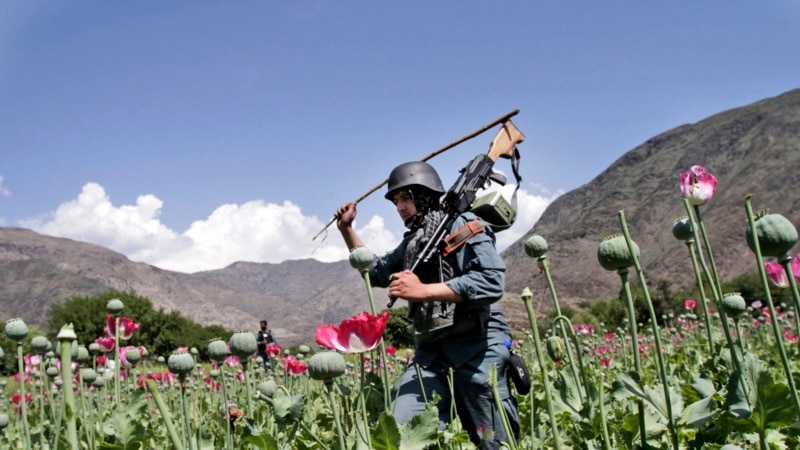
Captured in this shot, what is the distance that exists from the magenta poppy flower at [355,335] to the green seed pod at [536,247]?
1.75ft

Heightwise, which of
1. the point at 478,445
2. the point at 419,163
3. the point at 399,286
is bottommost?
the point at 478,445

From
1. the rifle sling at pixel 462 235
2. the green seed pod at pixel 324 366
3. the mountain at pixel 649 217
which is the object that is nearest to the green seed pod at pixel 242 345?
the green seed pod at pixel 324 366

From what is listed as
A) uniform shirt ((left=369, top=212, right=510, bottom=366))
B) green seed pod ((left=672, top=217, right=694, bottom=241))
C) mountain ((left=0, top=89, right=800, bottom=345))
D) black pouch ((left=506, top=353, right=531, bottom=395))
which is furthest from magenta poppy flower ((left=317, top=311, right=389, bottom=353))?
mountain ((left=0, top=89, right=800, bottom=345))

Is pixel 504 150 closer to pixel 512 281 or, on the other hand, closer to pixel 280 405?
pixel 280 405

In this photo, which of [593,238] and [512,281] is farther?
[593,238]

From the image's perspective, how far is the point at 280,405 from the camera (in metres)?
1.75

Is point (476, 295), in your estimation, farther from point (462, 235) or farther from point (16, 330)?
point (16, 330)

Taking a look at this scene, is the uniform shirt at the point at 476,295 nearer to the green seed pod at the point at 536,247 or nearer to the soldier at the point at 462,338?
the soldier at the point at 462,338

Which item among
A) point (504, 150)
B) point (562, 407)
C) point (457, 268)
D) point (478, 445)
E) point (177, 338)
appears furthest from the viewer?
point (177, 338)

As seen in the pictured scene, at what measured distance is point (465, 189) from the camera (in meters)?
3.13

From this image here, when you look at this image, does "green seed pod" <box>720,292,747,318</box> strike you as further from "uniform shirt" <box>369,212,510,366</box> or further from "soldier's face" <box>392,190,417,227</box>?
"soldier's face" <box>392,190,417,227</box>

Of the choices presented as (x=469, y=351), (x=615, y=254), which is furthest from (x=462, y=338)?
(x=615, y=254)

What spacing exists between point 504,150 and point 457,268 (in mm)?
1136

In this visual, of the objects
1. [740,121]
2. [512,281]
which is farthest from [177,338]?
[740,121]
